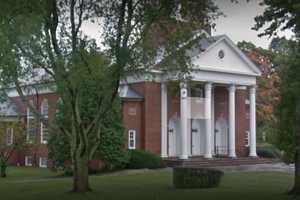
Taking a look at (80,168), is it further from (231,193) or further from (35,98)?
(35,98)

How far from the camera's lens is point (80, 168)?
67.5 ft

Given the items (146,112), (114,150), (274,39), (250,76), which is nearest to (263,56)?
(250,76)

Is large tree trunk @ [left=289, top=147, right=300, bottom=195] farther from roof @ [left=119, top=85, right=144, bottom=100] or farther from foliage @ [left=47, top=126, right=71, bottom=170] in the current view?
roof @ [left=119, top=85, right=144, bottom=100]

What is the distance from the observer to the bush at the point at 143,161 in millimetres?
36469

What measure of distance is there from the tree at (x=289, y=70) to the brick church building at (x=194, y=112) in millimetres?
16370

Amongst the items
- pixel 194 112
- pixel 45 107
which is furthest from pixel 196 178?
pixel 45 107

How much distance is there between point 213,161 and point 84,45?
2249 centimetres

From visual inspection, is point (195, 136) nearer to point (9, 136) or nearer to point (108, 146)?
point (108, 146)

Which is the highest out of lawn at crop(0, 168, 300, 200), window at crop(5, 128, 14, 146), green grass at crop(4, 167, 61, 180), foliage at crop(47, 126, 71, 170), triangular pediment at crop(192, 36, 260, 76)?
triangular pediment at crop(192, 36, 260, 76)

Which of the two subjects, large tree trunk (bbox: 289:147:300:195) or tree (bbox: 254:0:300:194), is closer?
tree (bbox: 254:0:300:194)

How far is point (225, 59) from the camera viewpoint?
141 ft

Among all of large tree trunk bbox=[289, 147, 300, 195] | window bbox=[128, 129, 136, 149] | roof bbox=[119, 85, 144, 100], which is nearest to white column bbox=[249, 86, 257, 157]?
roof bbox=[119, 85, 144, 100]

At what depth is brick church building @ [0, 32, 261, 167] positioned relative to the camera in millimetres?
40125

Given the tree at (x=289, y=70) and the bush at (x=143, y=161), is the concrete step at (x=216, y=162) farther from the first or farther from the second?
the tree at (x=289, y=70)
